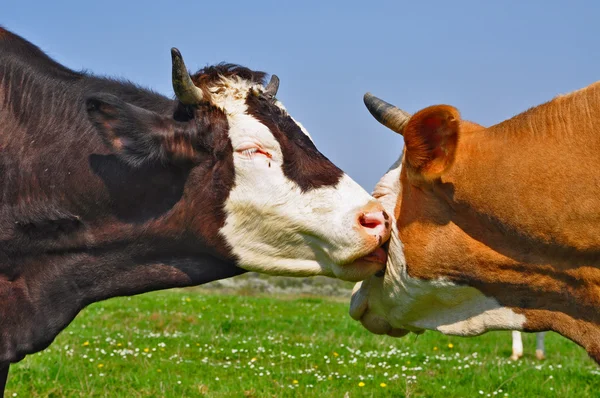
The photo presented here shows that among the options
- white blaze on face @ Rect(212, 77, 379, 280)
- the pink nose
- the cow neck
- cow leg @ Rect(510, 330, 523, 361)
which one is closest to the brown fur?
the cow neck

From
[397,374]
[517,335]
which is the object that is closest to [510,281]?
[397,374]

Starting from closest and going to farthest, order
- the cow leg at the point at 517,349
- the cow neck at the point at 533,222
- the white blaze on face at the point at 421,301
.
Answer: the cow neck at the point at 533,222 → the white blaze on face at the point at 421,301 → the cow leg at the point at 517,349

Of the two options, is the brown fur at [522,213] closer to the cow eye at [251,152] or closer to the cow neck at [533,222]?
the cow neck at [533,222]

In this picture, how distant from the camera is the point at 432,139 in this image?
16.8 ft

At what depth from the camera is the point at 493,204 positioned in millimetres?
5070

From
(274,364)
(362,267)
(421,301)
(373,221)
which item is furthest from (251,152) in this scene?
(274,364)

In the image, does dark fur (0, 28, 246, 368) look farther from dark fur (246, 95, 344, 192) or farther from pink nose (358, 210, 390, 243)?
pink nose (358, 210, 390, 243)

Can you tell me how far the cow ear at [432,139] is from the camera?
5.02 m

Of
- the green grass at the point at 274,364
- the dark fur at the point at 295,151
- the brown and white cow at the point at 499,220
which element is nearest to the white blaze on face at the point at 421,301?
the brown and white cow at the point at 499,220

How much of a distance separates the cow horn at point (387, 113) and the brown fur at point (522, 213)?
395 mm

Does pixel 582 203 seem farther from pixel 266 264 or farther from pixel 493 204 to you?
pixel 266 264

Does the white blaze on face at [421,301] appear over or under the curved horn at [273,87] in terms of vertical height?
under

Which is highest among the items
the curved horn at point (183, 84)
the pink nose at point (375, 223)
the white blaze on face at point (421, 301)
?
the curved horn at point (183, 84)

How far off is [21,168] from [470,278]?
2.98 meters
